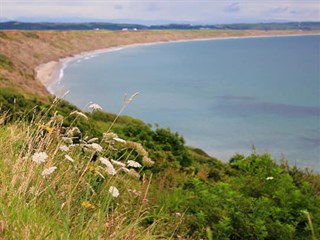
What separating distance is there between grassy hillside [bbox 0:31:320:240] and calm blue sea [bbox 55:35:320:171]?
34056 millimetres

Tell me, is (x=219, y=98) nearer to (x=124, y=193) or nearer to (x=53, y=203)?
(x=124, y=193)

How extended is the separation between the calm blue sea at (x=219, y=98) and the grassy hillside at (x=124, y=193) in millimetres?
34056

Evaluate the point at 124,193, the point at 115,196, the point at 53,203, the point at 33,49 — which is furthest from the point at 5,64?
the point at 115,196

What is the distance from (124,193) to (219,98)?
81563 mm

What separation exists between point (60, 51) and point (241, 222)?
130m

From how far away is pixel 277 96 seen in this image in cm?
8956

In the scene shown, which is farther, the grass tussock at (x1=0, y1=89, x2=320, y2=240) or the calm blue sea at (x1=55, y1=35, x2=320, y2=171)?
the calm blue sea at (x1=55, y1=35, x2=320, y2=171)

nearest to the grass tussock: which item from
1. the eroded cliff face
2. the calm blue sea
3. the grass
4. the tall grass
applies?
the tall grass

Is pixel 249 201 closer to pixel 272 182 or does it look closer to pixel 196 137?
pixel 272 182

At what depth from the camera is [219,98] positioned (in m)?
86.8

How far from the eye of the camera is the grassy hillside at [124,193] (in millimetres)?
3709

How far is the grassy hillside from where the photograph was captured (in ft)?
12.2

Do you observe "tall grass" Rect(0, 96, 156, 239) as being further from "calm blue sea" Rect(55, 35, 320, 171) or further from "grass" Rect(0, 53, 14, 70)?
"grass" Rect(0, 53, 14, 70)

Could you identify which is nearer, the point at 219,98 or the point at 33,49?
the point at 219,98
